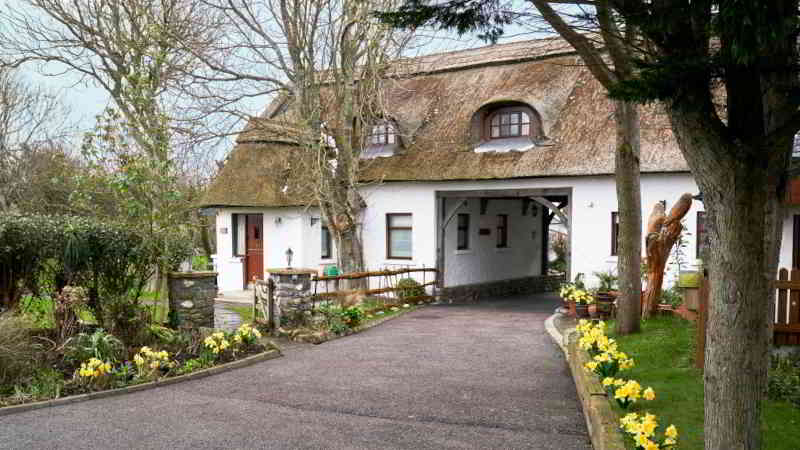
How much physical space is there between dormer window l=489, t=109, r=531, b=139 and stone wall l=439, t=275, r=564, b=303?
180 inches

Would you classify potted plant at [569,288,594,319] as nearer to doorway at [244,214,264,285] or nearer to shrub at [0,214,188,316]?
shrub at [0,214,188,316]

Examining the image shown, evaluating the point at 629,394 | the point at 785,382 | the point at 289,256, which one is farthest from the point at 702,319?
the point at 289,256

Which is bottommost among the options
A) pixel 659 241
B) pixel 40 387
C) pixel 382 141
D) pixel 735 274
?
pixel 40 387

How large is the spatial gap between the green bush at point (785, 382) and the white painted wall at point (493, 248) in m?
11.6

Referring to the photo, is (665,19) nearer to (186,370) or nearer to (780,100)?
(780,100)

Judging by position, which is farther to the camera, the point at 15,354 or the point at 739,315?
the point at 15,354

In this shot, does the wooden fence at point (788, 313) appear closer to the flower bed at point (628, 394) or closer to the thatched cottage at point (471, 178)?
the flower bed at point (628, 394)

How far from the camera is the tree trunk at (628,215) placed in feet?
31.8

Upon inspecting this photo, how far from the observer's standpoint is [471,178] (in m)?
16.8

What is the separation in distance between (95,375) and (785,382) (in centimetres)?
749

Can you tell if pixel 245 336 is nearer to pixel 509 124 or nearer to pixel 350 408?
pixel 350 408

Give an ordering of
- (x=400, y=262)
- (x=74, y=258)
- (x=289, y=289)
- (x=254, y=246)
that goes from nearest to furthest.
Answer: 1. (x=74, y=258)
2. (x=289, y=289)
3. (x=400, y=262)
4. (x=254, y=246)

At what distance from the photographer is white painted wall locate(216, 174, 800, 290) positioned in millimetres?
14766

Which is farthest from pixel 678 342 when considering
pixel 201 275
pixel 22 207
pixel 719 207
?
pixel 22 207
